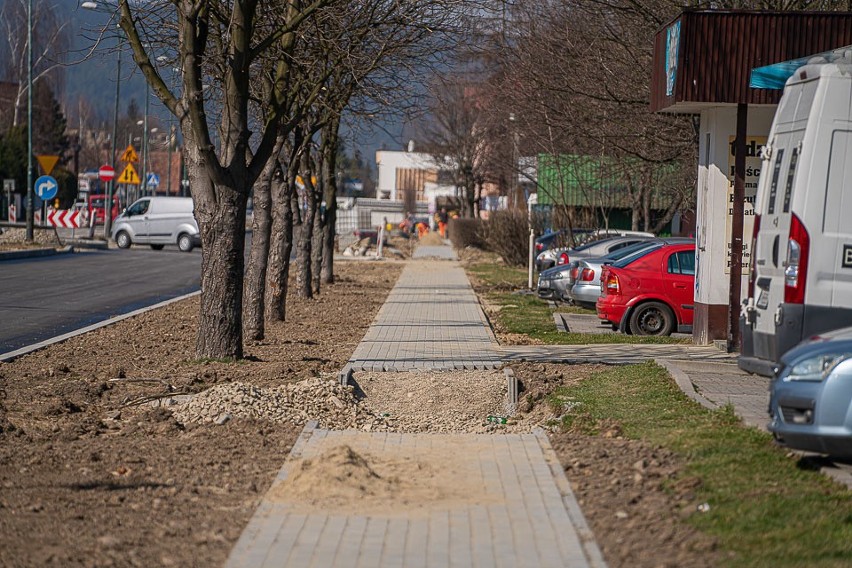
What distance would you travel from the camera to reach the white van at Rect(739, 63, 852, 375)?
316 inches

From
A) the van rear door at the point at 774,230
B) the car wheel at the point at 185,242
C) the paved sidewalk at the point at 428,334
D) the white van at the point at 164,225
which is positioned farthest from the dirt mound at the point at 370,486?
the car wheel at the point at 185,242

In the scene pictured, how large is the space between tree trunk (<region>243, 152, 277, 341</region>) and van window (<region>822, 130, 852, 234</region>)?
9.40m

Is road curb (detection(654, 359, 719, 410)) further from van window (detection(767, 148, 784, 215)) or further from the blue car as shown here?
the blue car

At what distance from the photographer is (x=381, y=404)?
11.6m

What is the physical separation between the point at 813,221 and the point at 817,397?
1.82 meters

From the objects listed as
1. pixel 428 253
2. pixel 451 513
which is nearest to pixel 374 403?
pixel 451 513

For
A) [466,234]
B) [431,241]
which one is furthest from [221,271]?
[431,241]

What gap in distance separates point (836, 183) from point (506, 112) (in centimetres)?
2106

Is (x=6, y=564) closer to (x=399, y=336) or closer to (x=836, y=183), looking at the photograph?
(x=836, y=183)

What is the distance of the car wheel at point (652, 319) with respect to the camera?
17.8 m

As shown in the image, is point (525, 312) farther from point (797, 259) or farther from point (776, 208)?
point (797, 259)

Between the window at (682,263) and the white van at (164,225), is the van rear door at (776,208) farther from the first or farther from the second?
the white van at (164,225)

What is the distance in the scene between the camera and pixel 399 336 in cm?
1661

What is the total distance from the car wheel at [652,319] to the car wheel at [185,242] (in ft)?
103
